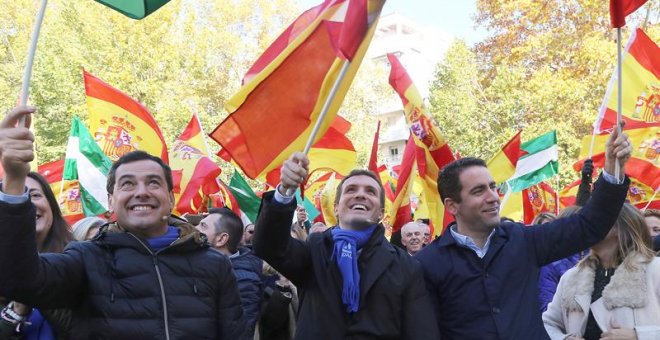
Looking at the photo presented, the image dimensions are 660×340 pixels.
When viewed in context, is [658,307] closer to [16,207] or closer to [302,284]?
[302,284]

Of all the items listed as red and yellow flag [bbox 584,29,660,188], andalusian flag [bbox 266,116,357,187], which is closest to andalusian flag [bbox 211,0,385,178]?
andalusian flag [bbox 266,116,357,187]

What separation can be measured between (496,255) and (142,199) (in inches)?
68.8

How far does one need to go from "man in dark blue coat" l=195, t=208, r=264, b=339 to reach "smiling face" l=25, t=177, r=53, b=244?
160 cm

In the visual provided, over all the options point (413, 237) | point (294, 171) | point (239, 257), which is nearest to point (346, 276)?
point (294, 171)

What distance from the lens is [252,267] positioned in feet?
17.1

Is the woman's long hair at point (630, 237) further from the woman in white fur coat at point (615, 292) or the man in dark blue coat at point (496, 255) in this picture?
the man in dark blue coat at point (496, 255)

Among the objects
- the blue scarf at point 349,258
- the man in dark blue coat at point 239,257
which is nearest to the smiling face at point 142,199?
the blue scarf at point 349,258

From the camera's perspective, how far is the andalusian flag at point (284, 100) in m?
3.67

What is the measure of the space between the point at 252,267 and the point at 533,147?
21.6 feet

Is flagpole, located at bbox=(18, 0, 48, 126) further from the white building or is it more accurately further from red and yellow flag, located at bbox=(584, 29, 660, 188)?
the white building

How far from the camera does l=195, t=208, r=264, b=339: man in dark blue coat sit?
16.6 ft

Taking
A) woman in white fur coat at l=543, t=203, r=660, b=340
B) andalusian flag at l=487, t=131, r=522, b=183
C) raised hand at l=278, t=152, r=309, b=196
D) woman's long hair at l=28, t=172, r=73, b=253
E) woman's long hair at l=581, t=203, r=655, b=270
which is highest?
andalusian flag at l=487, t=131, r=522, b=183

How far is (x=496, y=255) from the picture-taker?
3482 millimetres

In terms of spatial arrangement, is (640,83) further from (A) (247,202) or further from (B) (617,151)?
(A) (247,202)
